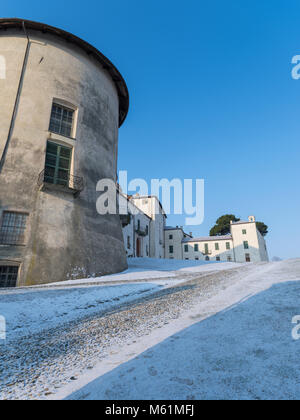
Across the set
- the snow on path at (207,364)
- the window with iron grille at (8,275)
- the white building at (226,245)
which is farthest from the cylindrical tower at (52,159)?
the white building at (226,245)

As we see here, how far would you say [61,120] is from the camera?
48.5ft

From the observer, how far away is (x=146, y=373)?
7.79ft

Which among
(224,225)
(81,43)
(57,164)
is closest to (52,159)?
(57,164)

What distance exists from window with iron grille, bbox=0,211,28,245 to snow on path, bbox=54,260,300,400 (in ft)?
34.7

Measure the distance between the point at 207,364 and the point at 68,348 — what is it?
203cm

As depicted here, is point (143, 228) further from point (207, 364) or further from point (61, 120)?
point (207, 364)

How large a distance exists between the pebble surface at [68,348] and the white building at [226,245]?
49195 millimetres

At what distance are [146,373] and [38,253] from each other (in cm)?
1068

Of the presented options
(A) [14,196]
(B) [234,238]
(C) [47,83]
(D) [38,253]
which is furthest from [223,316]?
(B) [234,238]

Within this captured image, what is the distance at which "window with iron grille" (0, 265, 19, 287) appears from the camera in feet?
35.6

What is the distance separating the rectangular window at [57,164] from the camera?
13.6 m

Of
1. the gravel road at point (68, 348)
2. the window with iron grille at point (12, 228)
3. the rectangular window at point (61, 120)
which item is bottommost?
the gravel road at point (68, 348)

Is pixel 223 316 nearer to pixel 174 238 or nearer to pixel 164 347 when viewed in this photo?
pixel 164 347

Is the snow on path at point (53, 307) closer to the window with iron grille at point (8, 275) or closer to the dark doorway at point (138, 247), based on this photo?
the window with iron grille at point (8, 275)
